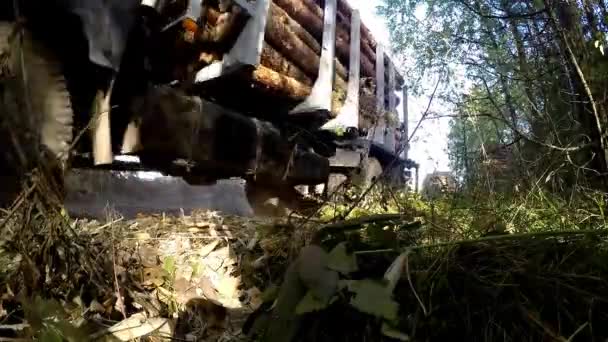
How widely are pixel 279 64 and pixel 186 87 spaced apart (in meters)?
0.77

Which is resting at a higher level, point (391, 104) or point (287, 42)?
point (391, 104)

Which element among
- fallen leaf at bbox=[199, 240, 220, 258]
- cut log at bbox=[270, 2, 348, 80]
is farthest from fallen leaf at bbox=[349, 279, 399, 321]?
cut log at bbox=[270, 2, 348, 80]

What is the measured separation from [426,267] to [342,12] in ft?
13.6

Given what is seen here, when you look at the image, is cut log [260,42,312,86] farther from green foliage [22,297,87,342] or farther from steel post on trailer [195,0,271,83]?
green foliage [22,297,87,342]

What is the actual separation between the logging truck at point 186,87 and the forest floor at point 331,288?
0.24m

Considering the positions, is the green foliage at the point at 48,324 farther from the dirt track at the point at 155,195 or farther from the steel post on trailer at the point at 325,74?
the dirt track at the point at 155,195

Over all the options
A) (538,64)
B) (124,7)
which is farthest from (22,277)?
(538,64)

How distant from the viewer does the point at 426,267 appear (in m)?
1.02

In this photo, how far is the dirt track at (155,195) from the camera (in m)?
4.37

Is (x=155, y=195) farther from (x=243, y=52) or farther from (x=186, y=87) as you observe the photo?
(x=243, y=52)

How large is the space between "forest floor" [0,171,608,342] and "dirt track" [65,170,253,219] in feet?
9.78

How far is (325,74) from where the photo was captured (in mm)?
3844

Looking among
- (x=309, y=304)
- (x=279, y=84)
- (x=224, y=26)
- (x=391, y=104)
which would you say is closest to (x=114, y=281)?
(x=309, y=304)

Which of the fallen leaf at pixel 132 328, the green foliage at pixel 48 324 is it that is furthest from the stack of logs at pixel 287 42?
the green foliage at pixel 48 324
